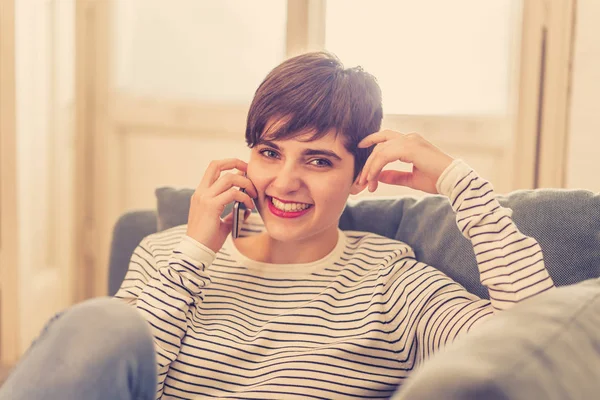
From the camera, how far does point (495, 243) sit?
1.29m

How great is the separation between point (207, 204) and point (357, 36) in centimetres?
172

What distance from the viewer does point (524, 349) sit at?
0.71 meters

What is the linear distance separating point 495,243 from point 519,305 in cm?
40

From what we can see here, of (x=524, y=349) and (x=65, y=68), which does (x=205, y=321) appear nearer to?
(x=524, y=349)

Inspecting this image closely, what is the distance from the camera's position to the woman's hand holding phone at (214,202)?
4.81ft

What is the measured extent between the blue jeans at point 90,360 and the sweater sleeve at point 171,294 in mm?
331

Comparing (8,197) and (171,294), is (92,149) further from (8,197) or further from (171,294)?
(171,294)

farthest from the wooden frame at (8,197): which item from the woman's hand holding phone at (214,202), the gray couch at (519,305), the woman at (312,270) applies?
the woman's hand holding phone at (214,202)

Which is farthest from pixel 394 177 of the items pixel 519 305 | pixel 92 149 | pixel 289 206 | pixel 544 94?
pixel 92 149

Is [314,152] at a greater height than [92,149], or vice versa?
[314,152]

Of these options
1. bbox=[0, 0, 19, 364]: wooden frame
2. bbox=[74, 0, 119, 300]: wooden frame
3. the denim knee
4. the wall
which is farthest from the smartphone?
bbox=[74, 0, 119, 300]: wooden frame

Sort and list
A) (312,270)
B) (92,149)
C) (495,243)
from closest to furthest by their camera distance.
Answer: (495,243) < (312,270) < (92,149)

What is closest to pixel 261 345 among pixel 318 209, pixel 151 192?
pixel 318 209

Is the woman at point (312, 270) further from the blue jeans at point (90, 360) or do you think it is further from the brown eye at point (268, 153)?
the blue jeans at point (90, 360)
